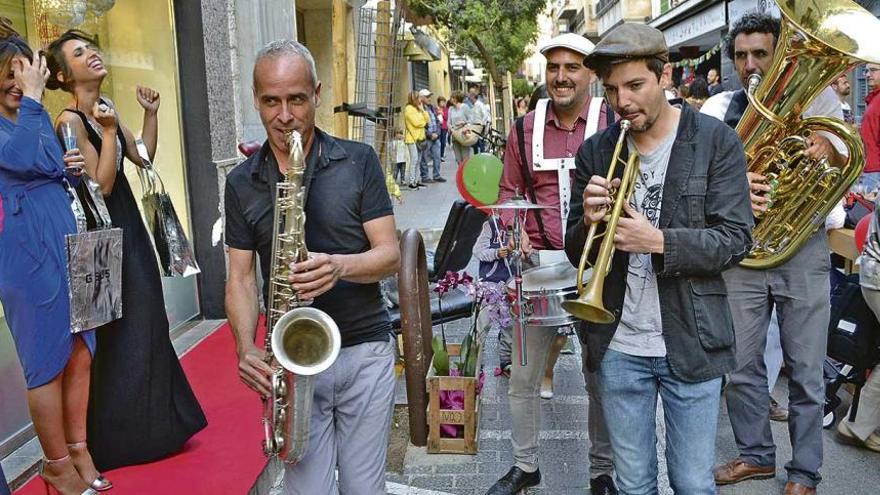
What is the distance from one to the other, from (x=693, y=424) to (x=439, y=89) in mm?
40298

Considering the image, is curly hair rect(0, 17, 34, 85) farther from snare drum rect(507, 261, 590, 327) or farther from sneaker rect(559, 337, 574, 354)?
sneaker rect(559, 337, 574, 354)

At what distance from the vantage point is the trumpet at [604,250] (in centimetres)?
253

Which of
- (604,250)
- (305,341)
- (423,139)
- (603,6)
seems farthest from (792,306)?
(603,6)

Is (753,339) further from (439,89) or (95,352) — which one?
(439,89)

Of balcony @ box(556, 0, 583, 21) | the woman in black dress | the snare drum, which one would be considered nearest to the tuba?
the snare drum

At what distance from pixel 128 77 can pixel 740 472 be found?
473cm

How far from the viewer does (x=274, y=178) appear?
260 cm

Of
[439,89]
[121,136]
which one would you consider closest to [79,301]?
→ [121,136]

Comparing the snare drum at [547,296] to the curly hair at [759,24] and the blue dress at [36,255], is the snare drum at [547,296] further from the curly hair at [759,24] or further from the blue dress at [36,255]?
the blue dress at [36,255]

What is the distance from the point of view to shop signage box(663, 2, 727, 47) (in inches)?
793

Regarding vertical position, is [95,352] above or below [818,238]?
below

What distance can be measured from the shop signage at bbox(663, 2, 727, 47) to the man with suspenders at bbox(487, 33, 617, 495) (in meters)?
16.1

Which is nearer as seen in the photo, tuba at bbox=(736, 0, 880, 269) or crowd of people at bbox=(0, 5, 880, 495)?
crowd of people at bbox=(0, 5, 880, 495)

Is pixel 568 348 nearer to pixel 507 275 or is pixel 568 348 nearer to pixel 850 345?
pixel 507 275
